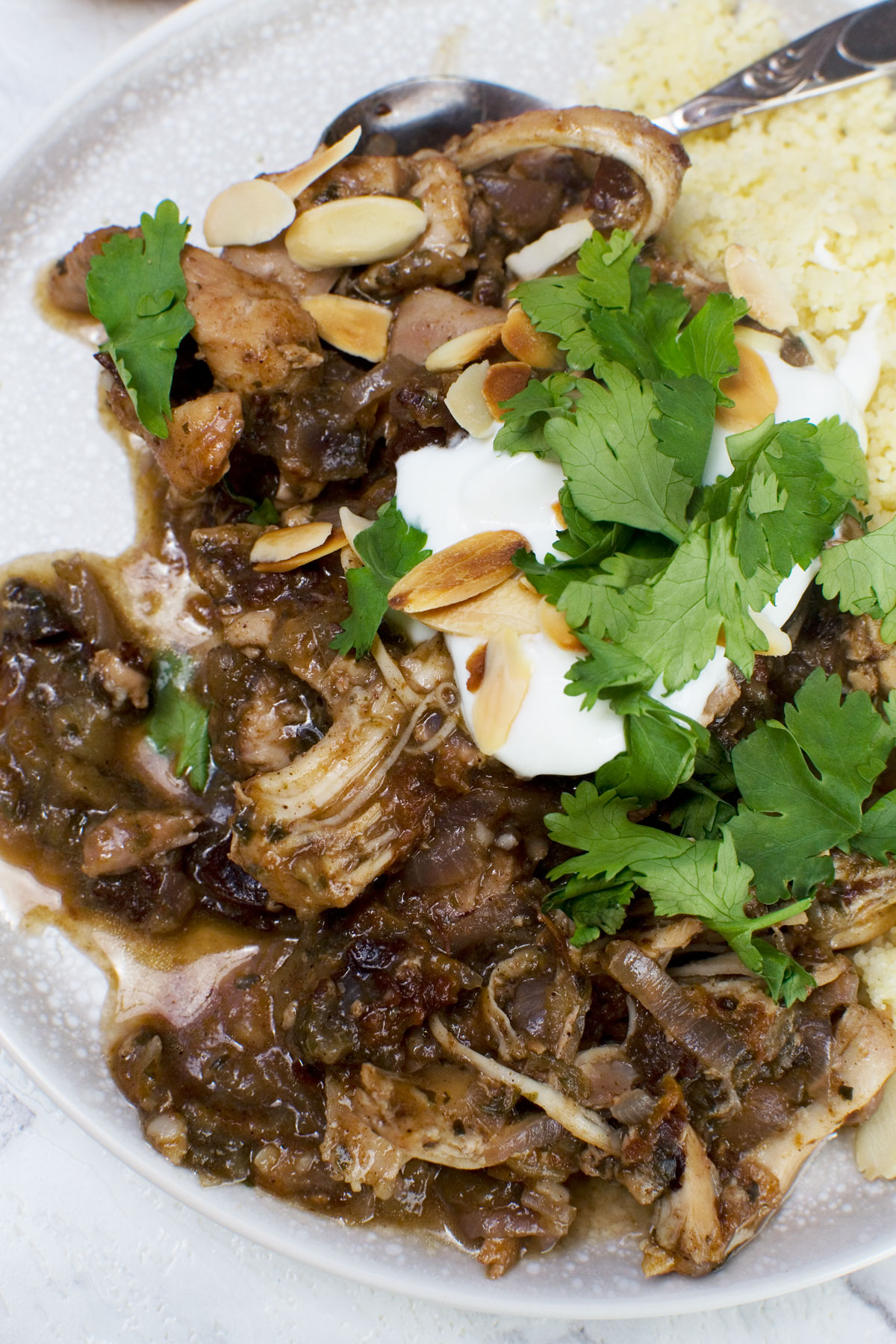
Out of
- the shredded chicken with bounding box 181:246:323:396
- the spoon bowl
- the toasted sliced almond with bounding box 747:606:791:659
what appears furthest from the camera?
the spoon bowl

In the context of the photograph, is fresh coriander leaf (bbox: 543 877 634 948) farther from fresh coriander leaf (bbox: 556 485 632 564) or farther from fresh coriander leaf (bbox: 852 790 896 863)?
fresh coriander leaf (bbox: 556 485 632 564)

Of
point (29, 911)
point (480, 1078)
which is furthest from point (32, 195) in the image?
point (480, 1078)

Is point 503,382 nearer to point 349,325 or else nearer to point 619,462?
point 619,462

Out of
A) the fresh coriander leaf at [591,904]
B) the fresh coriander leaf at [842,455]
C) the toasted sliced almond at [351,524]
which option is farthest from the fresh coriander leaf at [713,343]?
the fresh coriander leaf at [591,904]

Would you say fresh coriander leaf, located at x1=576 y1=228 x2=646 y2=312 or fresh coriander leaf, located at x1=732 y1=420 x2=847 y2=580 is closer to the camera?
fresh coriander leaf, located at x1=732 y1=420 x2=847 y2=580

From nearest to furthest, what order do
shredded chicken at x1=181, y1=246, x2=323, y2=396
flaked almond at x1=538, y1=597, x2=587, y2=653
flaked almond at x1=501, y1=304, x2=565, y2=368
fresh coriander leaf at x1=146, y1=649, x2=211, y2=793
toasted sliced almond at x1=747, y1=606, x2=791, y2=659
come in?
flaked almond at x1=538, y1=597, x2=587, y2=653 → toasted sliced almond at x1=747, y1=606, x2=791, y2=659 → flaked almond at x1=501, y1=304, x2=565, y2=368 → shredded chicken at x1=181, y1=246, x2=323, y2=396 → fresh coriander leaf at x1=146, y1=649, x2=211, y2=793

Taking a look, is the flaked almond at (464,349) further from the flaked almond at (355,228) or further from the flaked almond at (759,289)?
the flaked almond at (759,289)

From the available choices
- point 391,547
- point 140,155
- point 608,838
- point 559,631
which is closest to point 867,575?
point 559,631

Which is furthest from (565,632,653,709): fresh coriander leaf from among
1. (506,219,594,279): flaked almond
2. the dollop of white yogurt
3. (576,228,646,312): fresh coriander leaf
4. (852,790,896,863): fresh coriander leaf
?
(506,219,594,279): flaked almond
